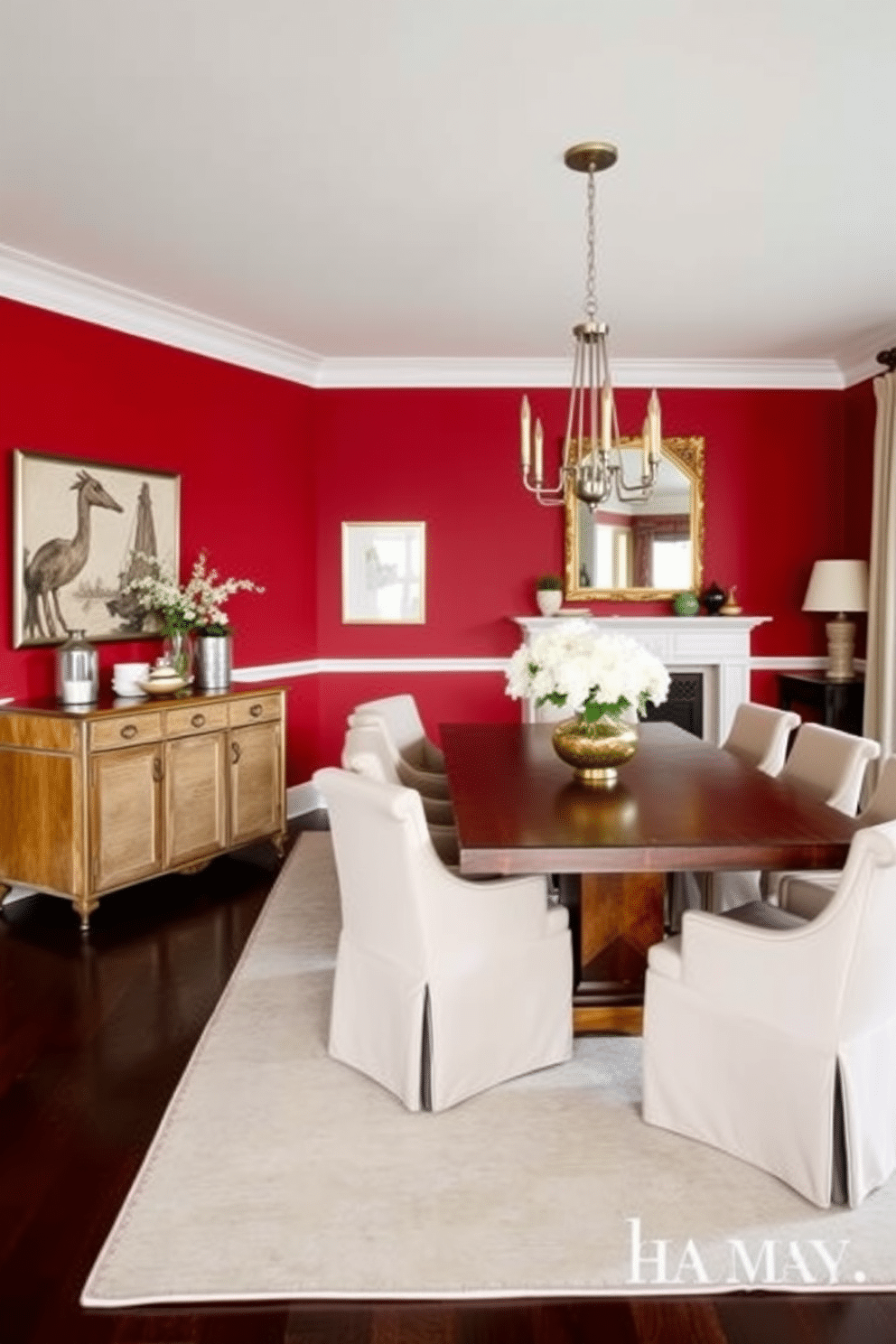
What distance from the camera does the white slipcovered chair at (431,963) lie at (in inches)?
90.5

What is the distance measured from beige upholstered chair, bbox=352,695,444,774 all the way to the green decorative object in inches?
88.3

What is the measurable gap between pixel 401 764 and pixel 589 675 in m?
1.28

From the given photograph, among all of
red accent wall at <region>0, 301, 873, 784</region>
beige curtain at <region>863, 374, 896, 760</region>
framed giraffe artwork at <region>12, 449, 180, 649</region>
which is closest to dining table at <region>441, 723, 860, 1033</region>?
beige curtain at <region>863, 374, 896, 760</region>

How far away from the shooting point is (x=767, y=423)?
582 cm

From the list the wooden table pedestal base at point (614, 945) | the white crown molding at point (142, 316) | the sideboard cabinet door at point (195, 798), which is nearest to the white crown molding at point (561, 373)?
the white crown molding at point (142, 316)

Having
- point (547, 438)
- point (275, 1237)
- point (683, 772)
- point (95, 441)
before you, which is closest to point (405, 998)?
point (275, 1237)

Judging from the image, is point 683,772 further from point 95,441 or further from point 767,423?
point 767,423

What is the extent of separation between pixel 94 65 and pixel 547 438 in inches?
146

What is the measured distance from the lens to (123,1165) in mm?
2145

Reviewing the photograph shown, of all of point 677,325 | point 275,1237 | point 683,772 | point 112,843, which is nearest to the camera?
point 275,1237

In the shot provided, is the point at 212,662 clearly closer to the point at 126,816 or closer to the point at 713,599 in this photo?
the point at 126,816

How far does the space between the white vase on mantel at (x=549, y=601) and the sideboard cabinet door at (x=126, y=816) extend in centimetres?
265

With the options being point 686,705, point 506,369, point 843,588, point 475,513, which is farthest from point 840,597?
point 506,369

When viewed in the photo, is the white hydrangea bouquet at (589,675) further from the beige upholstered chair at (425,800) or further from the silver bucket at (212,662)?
the silver bucket at (212,662)
